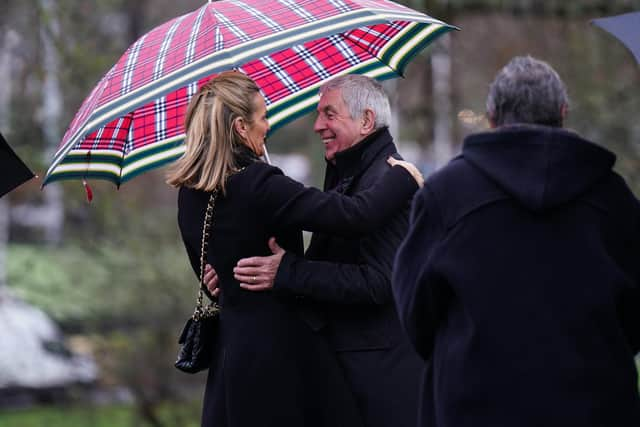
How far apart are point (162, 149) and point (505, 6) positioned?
5.77 meters

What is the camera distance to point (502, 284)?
2.92 meters

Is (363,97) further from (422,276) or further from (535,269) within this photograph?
(535,269)

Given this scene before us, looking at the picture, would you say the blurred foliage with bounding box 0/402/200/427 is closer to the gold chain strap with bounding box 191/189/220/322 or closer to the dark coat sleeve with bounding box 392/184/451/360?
the gold chain strap with bounding box 191/189/220/322

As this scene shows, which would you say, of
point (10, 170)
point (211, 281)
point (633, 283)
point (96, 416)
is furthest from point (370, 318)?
point (96, 416)

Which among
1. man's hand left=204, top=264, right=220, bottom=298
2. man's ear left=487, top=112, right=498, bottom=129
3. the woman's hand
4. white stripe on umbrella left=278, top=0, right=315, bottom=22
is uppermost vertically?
white stripe on umbrella left=278, top=0, right=315, bottom=22

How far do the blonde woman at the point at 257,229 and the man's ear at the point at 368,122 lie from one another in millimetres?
252

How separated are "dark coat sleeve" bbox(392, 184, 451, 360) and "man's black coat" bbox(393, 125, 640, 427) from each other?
1 cm

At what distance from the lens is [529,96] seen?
2959 mm

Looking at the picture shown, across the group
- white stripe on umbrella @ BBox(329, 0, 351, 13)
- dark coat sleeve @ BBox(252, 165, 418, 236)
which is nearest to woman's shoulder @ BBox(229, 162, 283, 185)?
dark coat sleeve @ BBox(252, 165, 418, 236)

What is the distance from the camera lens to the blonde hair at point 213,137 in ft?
11.9

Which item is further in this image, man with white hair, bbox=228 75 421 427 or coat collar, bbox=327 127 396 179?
coat collar, bbox=327 127 396 179

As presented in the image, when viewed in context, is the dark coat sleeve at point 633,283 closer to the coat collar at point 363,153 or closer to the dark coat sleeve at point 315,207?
the dark coat sleeve at point 315,207

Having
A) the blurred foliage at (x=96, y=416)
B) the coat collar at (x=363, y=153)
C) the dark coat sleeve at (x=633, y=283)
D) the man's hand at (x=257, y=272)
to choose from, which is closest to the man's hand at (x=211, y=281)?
the man's hand at (x=257, y=272)

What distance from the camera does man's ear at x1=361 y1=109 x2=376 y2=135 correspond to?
394 cm
